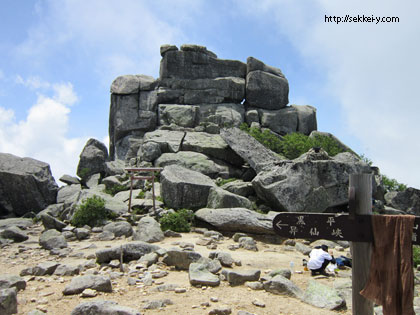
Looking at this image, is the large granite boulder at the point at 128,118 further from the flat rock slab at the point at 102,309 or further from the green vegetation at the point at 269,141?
the flat rock slab at the point at 102,309

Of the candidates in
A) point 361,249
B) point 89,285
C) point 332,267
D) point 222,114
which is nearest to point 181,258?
point 89,285

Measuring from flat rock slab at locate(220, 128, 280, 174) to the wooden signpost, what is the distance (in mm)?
14518

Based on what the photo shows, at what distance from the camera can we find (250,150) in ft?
71.2

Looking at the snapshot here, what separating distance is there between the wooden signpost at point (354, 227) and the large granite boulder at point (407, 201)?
1993 centimetres

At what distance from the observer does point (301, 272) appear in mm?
9172

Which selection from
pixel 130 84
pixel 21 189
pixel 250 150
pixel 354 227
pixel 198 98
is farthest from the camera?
pixel 130 84

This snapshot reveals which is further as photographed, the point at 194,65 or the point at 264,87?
the point at 264,87

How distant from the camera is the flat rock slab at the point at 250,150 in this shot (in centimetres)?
2034

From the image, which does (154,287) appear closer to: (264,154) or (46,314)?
(46,314)

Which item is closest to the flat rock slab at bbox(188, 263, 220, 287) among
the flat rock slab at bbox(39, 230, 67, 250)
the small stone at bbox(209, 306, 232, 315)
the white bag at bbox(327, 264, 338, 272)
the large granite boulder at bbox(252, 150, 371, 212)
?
the small stone at bbox(209, 306, 232, 315)

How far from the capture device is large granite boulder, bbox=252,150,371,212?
15547 mm

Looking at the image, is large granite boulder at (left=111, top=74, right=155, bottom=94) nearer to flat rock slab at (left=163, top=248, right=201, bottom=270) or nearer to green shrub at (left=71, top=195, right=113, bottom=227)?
green shrub at (left=71, top=195, right=113, bottom=227)

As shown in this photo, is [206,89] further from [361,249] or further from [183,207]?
[361,249]

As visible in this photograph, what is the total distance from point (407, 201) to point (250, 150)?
35.7ft
